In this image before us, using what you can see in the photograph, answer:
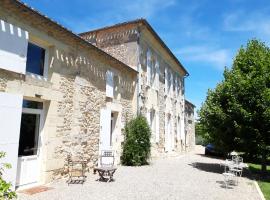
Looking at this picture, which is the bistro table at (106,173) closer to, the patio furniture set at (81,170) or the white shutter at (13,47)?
the patio furniture set at (81,170)

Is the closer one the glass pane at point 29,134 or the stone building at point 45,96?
the stone building at point 45,96

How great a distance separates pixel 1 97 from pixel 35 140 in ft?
5.89

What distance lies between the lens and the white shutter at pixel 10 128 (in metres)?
5.88

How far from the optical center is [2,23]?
6012mm

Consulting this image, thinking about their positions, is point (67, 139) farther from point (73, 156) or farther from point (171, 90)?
point (171, 90)

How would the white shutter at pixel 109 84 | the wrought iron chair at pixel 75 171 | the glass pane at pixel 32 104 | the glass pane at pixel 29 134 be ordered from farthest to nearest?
1. the white shutter at pixel 109 84
2. the wrought iron chair at pixel 75 171
3. the glass pane at pixel 32 104
4. the glass pane at pixel 29 134

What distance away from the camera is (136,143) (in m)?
11.6

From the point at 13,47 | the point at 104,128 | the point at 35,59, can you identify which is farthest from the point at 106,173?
the point at 13,47

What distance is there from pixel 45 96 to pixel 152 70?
9154mm

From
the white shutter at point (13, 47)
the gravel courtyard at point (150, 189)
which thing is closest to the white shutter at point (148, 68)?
the gravel courtyard at point (150, 189)

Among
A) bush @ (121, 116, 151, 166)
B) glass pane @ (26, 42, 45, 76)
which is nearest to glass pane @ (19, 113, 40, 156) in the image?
glass pane @ (26, 42, 45, 76)

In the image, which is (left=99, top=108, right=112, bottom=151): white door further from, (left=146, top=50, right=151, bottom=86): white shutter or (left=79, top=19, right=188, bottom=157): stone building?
(left=146, top=50, right=151, bottom=86): white shutter

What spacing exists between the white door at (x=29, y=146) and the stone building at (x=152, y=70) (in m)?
6.46

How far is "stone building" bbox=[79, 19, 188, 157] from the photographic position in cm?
1340
